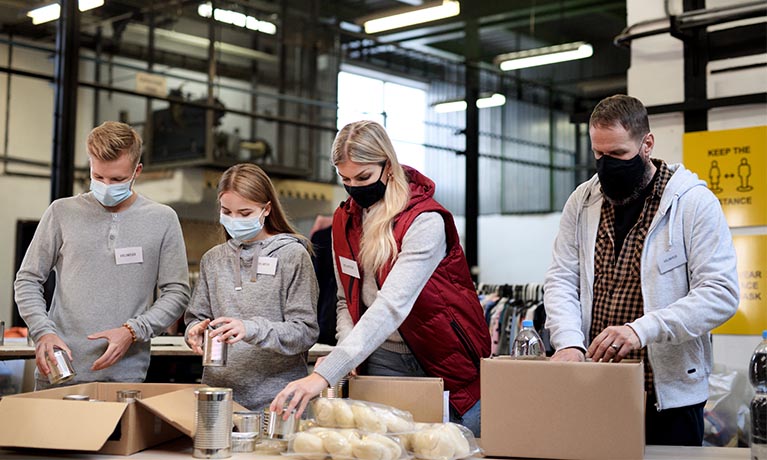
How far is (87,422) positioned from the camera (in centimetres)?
171

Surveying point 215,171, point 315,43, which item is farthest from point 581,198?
point 315,43

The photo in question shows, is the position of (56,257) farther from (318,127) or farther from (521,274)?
(521,274)

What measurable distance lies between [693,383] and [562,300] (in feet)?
1.24

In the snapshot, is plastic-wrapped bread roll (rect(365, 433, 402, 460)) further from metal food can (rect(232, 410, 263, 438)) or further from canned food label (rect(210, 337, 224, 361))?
canned food label (rect(210, 337, 224, 361))

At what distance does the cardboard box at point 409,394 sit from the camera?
6.14ft

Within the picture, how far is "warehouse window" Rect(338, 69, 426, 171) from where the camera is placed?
10.9 m

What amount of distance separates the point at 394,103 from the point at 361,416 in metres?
9.69

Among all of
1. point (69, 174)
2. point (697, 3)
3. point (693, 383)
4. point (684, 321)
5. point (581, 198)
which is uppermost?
point (697, 3)

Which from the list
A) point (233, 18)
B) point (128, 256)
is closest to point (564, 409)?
point (128, 256)

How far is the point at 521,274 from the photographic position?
13.3 m

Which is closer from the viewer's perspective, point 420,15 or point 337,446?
point 337,446

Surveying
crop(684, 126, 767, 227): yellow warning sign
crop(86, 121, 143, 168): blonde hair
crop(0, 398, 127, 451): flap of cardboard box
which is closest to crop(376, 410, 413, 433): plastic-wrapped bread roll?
crop(0, 398, 127, 451): flap of cardboard box

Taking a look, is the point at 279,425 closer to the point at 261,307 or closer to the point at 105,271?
the point at 261,307

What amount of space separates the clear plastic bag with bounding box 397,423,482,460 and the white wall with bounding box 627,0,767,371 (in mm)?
3283
